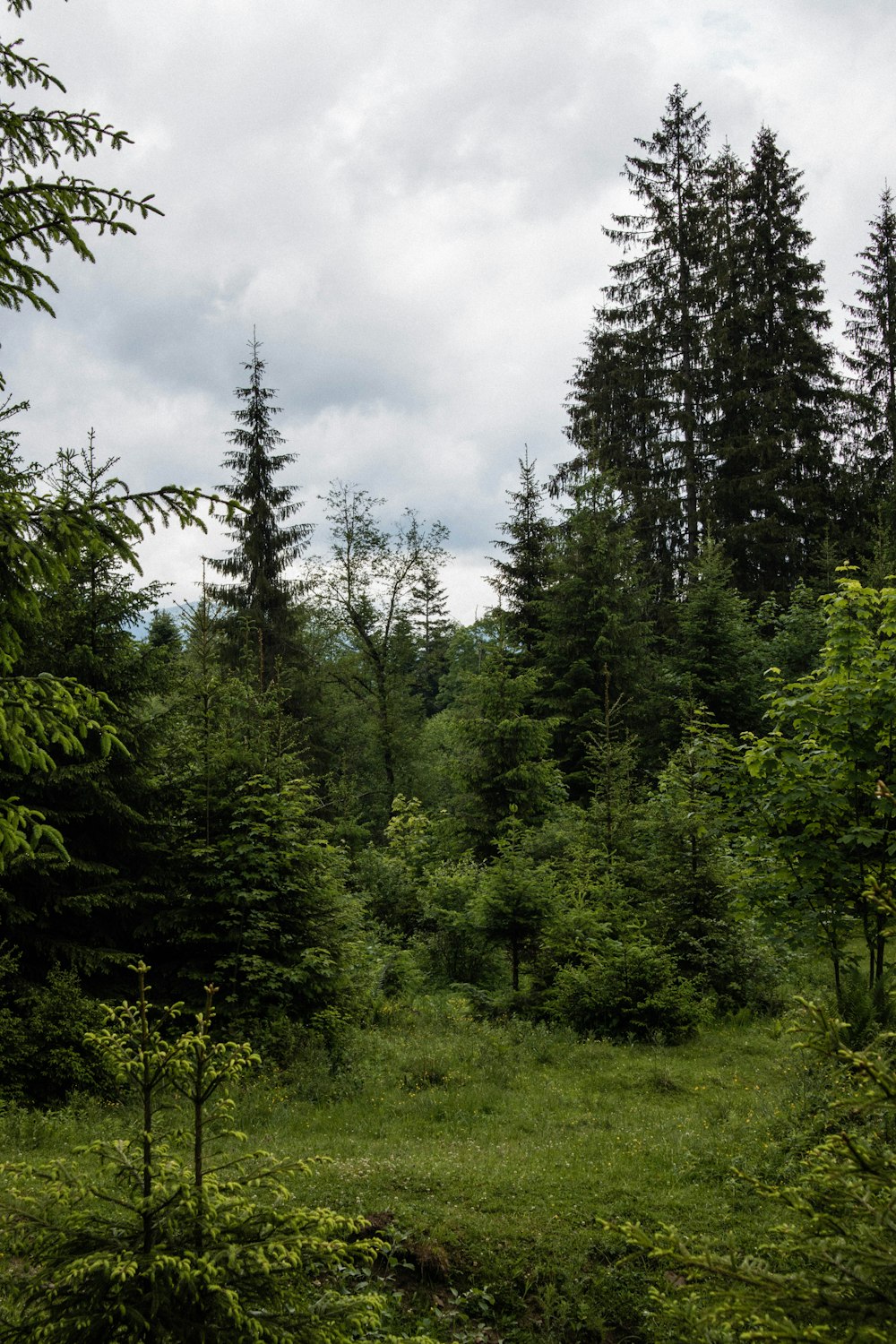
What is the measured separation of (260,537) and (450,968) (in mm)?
16845

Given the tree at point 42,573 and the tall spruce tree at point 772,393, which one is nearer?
the tree at point 42,573

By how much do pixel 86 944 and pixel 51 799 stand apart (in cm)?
188

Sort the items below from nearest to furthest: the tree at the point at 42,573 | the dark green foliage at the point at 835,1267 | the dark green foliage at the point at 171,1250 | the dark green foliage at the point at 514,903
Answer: the dark green foliage at the point at 835,1267
the dark green foliage at the point at 171,1250
the tree at the point at 42,573
the dark green foliage at the point at 514,903

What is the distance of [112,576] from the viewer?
1075 cm

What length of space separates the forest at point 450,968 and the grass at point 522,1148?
0.04 meters

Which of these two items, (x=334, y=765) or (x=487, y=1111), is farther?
(x=334, y=765)

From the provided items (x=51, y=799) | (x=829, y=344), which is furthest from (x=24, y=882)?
(x=829, y=344)

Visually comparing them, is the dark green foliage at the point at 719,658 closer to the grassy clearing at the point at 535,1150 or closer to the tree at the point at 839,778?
the grassy clearing at the point at 535,1150

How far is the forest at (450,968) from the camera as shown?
3.04m

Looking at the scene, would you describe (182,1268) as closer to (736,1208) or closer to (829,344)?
(736,1208)

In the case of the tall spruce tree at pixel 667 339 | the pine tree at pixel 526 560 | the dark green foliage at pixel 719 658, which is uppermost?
the tall spruce tree at pixel 667 339

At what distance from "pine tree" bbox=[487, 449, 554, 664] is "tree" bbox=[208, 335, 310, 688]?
6963 millimetres

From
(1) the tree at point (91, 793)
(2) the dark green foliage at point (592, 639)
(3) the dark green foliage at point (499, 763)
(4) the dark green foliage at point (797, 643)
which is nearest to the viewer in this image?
(1) the tree at point (91, 793)

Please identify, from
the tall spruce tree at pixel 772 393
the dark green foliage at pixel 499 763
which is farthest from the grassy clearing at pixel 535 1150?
the tall spruce tree at pixel 772 393
